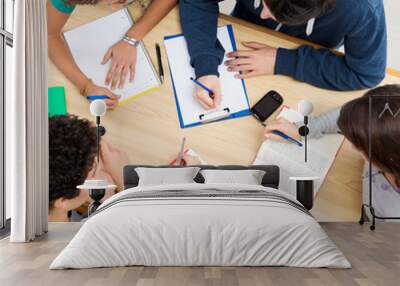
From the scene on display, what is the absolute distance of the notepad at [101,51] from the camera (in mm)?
5664

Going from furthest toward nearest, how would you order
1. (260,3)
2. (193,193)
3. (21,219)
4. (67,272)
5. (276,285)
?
(260,3), (21,219), (193,193), (67,272), (276,285)

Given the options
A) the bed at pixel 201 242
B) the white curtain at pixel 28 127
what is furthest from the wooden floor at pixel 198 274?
the white curtain at pixel 28 127

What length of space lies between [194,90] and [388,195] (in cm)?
227

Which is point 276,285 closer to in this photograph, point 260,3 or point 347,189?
point 347,189

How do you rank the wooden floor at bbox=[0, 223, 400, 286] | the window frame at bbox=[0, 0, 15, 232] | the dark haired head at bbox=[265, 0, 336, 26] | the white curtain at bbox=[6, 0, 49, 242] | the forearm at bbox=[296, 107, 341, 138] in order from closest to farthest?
the wooden floor at bbox=[0, 223, 400, 286] < the white curtain at bbox=[6, 0, 49, 242] < the window frame at bbox=[0, 0, 15, 232] < the dark haired head at bbox=[265, 0, 336, 26] < the forearm at bbox=[296, 107, 341, 138]

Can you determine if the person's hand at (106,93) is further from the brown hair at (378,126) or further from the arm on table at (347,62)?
the brown hair at (378,126)

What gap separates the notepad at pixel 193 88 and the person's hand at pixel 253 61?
7 centimetres

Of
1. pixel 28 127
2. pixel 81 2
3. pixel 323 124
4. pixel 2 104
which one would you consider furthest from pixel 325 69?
pixel 2 104

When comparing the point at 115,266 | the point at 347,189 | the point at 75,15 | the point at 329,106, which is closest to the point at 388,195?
the point at 347,189

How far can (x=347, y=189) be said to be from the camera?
18.3 feet

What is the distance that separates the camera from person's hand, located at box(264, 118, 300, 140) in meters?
5.57

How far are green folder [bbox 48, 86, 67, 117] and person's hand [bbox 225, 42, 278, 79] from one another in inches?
68.7

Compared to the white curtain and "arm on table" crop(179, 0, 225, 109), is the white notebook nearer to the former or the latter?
"arm on table" crop(179, 0, 225, 109)

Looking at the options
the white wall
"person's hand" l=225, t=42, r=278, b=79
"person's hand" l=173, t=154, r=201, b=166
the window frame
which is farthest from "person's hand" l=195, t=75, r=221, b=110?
the window frame
